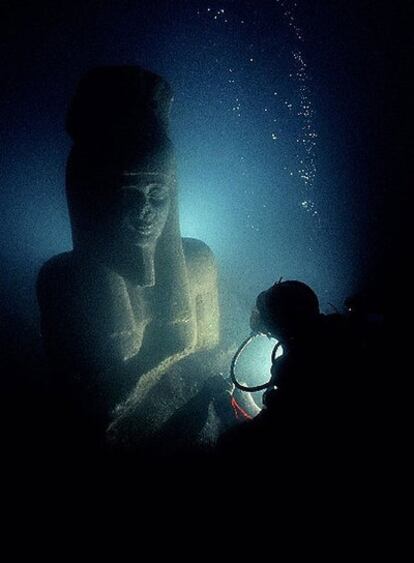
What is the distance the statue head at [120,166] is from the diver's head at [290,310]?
1353 millimetres

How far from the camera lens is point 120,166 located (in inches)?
105

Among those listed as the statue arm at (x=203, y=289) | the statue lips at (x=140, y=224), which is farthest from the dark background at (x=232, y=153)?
the statue lips at (x=140, y=224)

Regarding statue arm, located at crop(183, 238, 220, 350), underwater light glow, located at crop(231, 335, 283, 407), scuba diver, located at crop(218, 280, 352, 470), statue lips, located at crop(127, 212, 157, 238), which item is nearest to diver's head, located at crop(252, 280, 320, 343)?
scuba diver, located at crop(218, 280, 352, 470)

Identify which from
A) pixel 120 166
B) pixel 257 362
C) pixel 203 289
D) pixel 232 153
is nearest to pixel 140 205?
pixel 120 166

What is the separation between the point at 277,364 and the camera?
1.99 metres

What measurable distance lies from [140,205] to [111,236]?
0.39 meters

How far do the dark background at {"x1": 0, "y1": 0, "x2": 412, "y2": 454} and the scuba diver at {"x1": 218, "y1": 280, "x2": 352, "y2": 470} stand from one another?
9.63ft

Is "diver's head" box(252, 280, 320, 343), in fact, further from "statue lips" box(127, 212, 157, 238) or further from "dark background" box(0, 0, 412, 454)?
"dark background" box(0, 0, 412, 454)

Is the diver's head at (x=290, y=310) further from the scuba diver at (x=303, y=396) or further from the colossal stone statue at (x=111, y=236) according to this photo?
the colossal stone statue at (x=111, y=236)

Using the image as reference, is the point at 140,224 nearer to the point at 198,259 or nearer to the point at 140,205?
the point at 140,205

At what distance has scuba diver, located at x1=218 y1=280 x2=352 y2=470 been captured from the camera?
1456 mm

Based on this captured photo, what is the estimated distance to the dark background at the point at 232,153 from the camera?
172 inches

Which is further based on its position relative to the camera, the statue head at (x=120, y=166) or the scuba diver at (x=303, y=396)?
the statue head at (x=120, y=166)

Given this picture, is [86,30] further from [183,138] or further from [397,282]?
[397,282]
